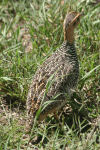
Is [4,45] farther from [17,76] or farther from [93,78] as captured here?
[93,78]

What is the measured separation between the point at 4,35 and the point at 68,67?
6.39ft

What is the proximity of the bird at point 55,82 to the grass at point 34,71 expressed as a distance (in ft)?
0.92

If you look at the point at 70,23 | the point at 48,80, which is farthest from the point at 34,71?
the point at 70,23

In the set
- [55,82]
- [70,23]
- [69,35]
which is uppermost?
[70,23]

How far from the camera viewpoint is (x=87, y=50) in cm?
543

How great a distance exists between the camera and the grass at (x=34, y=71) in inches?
161

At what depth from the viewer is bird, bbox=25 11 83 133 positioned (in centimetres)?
409

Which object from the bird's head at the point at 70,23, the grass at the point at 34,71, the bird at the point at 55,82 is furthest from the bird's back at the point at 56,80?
the grass at the point at 34,71

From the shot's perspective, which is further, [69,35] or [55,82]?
[69,35]

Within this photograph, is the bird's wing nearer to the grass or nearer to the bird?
the bird

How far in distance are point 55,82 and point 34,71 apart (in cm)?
99

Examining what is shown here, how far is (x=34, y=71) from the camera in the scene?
5.12 metres

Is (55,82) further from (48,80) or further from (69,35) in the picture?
(69,35)

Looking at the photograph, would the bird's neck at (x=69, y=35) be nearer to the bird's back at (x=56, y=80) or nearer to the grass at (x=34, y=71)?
the bird's back at (x=56, y=80)
